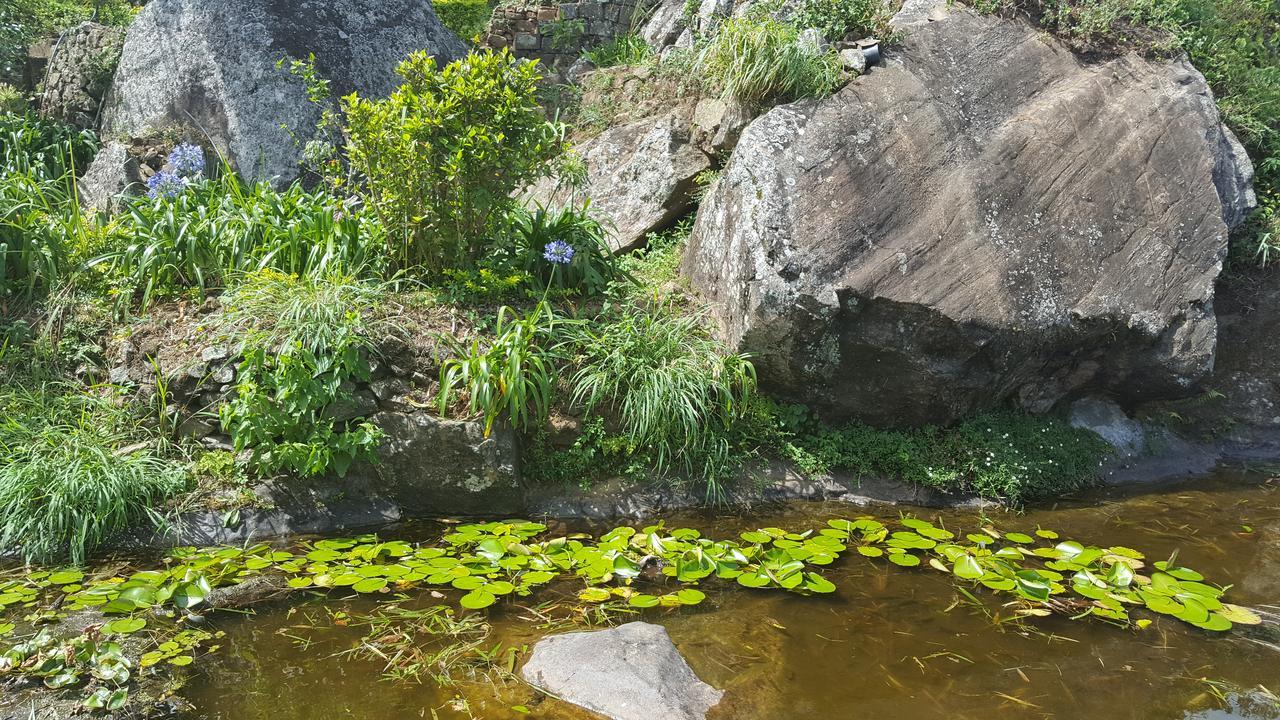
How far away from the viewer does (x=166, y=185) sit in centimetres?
646

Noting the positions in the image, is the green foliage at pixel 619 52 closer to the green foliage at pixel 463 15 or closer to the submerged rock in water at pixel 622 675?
the green foliage at pixel 463 15

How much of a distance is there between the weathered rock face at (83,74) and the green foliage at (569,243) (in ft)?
16.7

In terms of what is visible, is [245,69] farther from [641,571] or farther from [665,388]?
[641,571]

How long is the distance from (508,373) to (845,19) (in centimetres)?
420

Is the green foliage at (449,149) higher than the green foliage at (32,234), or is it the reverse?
the green foliage at (449,149)

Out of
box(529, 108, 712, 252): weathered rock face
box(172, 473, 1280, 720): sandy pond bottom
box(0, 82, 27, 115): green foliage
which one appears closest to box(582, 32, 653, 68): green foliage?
box(529, 108, 712, 252): weathered rock face

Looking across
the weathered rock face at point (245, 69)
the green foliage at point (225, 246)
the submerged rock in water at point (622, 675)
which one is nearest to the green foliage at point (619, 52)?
the weathered rock face at point (245, 69)

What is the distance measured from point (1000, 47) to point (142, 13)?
7.57m

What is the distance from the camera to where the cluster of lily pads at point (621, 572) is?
4.29 m

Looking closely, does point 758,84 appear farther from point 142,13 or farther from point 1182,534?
point 142,13

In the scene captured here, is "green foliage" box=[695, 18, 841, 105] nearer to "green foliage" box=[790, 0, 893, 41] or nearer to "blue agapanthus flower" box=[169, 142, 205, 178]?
"green foliage" box=[790, 0, 893, 41]

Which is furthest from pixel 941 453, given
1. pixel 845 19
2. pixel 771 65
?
pixel 845 19

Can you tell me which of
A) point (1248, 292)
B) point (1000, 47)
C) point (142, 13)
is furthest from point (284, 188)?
Answer: point (1248, 292)

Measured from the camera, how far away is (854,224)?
602 centimetres
